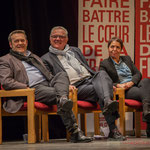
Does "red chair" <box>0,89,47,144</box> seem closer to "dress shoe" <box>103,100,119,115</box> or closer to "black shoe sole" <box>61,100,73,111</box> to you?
"black shoe sole" <box>61,100,73,111</box>

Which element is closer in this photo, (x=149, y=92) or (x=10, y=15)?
(x=149, y=92)

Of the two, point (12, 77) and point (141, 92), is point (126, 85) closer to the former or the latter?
point (141, 92)

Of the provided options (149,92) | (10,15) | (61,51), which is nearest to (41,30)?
(10,15)

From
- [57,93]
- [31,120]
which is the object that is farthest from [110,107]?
[31,120]

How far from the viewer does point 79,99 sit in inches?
166

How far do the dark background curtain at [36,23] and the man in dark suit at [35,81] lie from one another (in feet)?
2.19

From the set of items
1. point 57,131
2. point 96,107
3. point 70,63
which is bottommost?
point 57,131

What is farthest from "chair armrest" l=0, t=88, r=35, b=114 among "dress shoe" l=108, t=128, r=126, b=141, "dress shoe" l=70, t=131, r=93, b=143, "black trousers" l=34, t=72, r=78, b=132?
"dress shoe" l=108, t=128, r=126, b=141

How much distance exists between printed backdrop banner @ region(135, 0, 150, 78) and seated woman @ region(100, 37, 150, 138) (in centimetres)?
45

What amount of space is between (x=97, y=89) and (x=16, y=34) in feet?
3.75

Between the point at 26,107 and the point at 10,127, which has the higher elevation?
the point at 26,107

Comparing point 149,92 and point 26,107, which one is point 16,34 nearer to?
point 26,107

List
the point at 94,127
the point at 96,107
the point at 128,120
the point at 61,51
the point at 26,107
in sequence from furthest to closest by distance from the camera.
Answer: the point at 128,120 < the point at 94,127 < the point at 61,51 < the point at 96,107 < the point at 26,107

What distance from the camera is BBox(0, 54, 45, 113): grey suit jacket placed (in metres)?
3.81
